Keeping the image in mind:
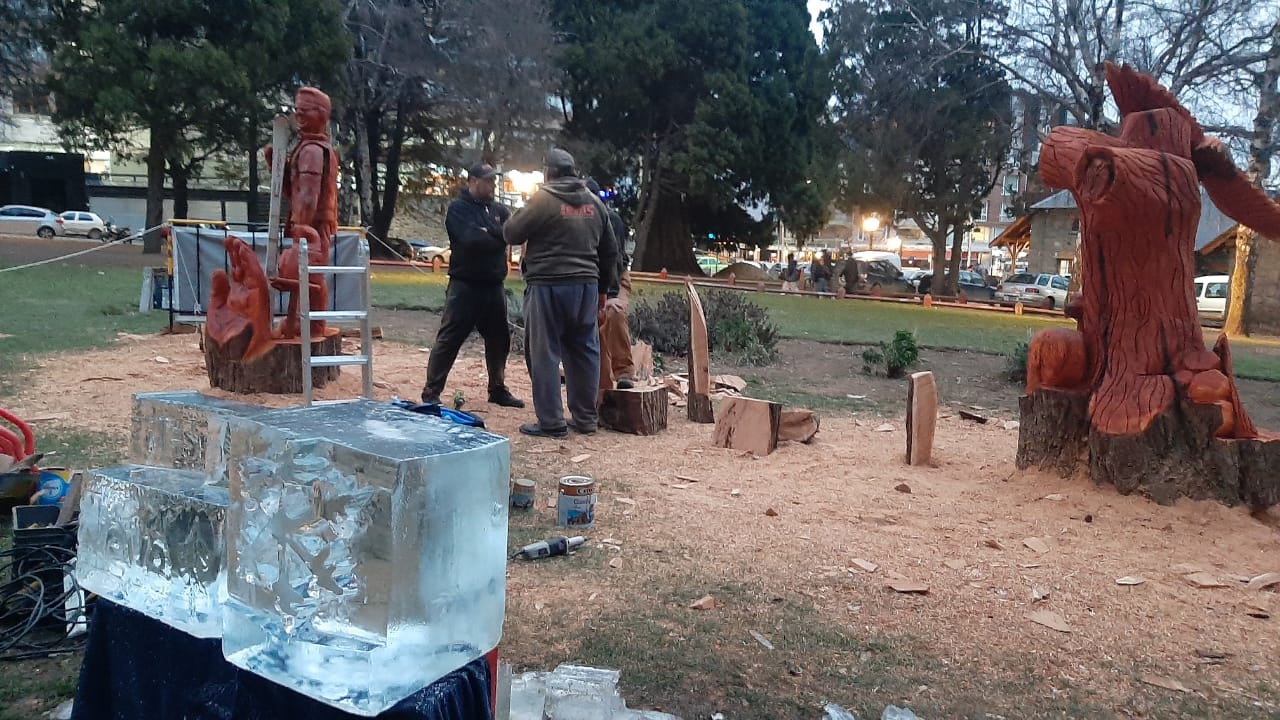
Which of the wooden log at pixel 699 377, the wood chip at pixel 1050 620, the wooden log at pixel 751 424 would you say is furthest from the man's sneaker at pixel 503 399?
the wood chip at pixel 1050 620

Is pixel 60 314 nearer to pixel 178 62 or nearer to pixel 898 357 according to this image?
pixel 898 357

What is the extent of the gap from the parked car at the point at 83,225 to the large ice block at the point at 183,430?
38126 millimetres

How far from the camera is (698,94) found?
3003 centimetres

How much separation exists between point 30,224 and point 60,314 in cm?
2963

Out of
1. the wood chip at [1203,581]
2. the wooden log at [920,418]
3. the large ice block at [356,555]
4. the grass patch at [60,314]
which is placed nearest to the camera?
the large ice block at [356,555]

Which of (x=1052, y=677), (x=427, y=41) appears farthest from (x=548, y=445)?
(x=427, y=41)

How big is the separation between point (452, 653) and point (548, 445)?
4086 mm

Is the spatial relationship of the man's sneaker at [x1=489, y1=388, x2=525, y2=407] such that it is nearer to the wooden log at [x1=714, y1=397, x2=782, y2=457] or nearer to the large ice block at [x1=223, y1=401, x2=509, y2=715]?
the wooden log at [x1=714, y1=397, x2=782, y2=457]

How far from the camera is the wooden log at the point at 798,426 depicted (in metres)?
6.05

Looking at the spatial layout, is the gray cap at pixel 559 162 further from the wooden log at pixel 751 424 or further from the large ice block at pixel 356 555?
the large ice block at pixel 356 555

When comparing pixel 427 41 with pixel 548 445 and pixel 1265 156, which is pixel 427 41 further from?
pixel 548 445

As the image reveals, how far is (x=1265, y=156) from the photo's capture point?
15109 mm

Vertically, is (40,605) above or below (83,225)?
below

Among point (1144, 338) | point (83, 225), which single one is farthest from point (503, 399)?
point (83, 225)
